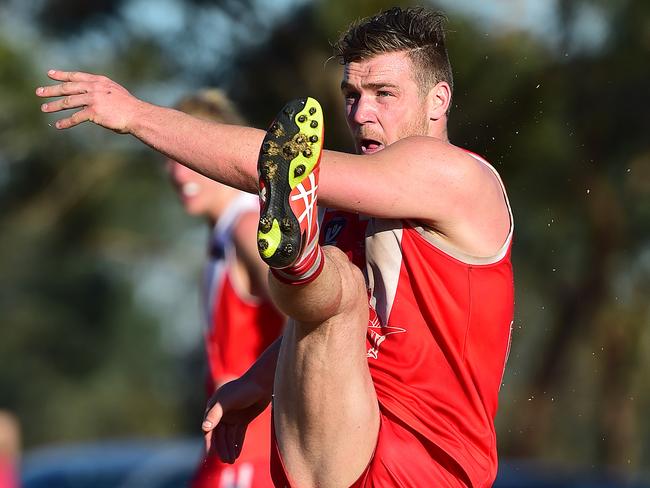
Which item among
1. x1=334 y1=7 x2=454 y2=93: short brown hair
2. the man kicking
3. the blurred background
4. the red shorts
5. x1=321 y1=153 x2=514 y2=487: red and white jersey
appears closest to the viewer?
the man kicking

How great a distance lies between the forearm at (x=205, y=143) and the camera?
9.89ft

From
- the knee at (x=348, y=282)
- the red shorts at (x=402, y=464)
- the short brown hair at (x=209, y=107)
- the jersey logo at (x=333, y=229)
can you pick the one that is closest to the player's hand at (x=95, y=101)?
the knee at (x=348, y=282)

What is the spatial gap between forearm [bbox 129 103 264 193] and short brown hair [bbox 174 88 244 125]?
230 centimetres

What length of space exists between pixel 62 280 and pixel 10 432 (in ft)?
29.4

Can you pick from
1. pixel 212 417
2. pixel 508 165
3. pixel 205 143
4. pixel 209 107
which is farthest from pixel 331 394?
pixel 508 165

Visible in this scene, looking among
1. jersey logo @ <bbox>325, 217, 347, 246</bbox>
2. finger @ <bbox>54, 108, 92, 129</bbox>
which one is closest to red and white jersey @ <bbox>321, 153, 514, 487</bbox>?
jersey logo @ <bbox>325, 217, 347, 246</bbox>

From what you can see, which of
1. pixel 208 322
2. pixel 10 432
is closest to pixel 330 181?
pixel 208 322

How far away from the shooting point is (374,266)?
3305mm

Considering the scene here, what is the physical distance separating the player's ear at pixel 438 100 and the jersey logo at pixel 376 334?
0.62 m

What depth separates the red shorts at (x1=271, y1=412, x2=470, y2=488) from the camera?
124 inches

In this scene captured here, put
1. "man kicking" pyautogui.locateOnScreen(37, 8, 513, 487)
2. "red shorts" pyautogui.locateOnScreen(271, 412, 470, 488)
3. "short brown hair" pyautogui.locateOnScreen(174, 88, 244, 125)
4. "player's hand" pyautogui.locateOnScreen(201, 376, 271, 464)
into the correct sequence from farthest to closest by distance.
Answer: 1. "short brown hair" pyautogui.locateOnScreen(174, 88, 244, 125)
2. "player's hand" pyautogui.locateOnScreen(201, 376, 271, 464)
3. "red shorts" pyautogui.locateOnScreen(271, 412, 470, 488)
4. "man kicking" pyautogui.locateOnScreen(37, 8, 513, 487)

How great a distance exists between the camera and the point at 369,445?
313cm

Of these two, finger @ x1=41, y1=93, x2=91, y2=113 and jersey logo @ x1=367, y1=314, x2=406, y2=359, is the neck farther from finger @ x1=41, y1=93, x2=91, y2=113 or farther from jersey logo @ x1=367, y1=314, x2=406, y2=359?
finger @ x1=41, y1=93, x2=91, y2=113

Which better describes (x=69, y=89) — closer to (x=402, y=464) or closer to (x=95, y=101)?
(x=95, y=101)
